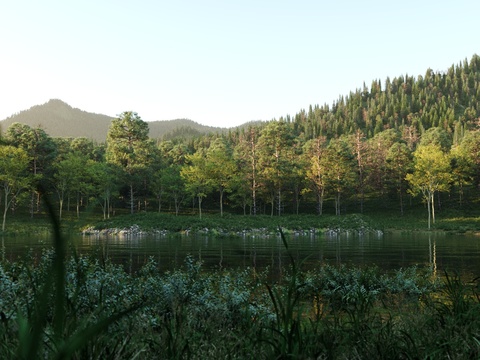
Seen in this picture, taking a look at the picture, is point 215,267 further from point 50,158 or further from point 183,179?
point 50,158

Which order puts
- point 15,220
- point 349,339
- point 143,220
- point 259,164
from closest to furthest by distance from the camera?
point 349,339
point 143,220
point 15,220
point 259,164

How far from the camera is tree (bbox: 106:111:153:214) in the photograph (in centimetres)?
6194

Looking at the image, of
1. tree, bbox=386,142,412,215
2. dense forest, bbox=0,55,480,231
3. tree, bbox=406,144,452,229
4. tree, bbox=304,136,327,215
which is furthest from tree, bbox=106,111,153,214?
tree, bbox=386,142,412,215

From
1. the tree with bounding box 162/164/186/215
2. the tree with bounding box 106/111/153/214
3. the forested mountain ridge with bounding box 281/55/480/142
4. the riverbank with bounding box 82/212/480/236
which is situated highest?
the forested mountain ridge with bounding box 281/55/480/142

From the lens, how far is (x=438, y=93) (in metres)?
178

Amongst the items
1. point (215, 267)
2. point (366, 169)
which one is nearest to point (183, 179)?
point (366, 169)

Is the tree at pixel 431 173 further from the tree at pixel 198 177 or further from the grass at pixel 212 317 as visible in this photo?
the grass at pixel 212 317

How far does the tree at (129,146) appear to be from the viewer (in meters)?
61.9

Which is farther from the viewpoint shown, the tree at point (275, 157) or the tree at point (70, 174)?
the tree at point (275, 157)

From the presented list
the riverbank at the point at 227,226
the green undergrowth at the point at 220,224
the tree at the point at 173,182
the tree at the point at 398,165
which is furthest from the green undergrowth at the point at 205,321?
the tree at the point at 398,165

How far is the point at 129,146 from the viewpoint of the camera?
214ft

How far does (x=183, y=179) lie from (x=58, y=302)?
68257mm

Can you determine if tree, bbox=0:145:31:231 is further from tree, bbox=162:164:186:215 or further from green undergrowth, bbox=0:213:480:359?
green undergrowth, bbox=0:213:480:359

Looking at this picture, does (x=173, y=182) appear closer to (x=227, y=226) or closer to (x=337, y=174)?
(x=227, y=226)
